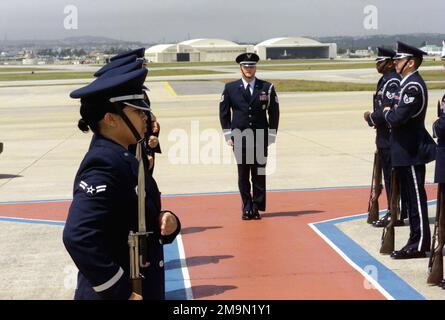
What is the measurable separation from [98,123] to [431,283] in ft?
14.1

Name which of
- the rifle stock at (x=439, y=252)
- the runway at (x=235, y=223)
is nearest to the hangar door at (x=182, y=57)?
the runway at (x=235, y=223)

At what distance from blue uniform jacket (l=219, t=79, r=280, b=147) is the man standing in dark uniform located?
140 centimetres

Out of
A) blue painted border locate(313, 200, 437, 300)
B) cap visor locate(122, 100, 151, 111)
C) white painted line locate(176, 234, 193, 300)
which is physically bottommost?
white painted line locate(176, 234, 193, 300)

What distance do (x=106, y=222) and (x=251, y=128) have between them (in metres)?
6.56

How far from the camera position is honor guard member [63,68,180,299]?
2.83 meters

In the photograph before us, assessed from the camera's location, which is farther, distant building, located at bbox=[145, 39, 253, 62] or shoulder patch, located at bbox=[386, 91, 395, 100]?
distant building, located at bbox=[145, 39, 253, 62]

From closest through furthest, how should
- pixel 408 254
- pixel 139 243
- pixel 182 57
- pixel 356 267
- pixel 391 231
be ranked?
pixel 139 243 → pixel 356 267 → pixel 408 254 → pixel 391 231 → pixel 182 57

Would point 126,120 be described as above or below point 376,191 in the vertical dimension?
above

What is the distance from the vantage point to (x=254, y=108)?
9.36m

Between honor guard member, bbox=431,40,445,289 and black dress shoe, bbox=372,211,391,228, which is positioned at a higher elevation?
honor guard member, bbox=431,40,445,289

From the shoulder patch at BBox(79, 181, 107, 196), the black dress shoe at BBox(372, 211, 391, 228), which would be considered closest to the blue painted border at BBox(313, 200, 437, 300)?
the black dress shoe at BBox(372, 211, 391, 228)

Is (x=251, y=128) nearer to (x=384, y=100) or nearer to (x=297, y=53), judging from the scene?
(x=384, y=100)

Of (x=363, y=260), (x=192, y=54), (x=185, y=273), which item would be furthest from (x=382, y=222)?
(x=192, y=54)

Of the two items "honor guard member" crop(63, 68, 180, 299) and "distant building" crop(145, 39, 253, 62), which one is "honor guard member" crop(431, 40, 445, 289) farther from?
"distant building" crop(145, 39, 253, 62)
